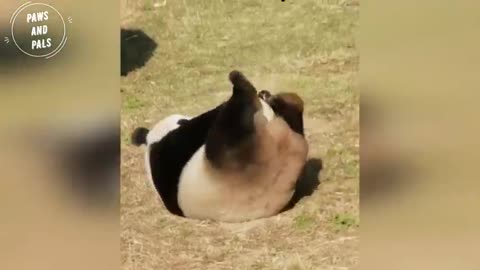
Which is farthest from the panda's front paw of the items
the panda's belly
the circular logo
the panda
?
the circular logo

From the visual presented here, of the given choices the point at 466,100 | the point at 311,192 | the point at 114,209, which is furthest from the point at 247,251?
the point at 466,100

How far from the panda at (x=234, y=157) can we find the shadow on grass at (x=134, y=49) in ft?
0.34

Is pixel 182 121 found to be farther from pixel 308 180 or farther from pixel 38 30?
pixel 38 30

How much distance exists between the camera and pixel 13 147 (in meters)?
1.26

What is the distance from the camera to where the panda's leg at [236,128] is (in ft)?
3.56

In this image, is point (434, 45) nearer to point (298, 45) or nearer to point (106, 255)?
point (298, 45)

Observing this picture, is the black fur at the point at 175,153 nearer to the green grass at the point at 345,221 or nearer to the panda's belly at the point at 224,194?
the panda's belly at the point at 224,194

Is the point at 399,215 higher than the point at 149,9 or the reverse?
the reverse

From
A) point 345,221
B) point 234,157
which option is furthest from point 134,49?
point 345,221

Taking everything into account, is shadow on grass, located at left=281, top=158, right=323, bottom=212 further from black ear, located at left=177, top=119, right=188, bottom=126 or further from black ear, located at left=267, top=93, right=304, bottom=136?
black ear, located at left=177, top=119, right=188, bottom=126

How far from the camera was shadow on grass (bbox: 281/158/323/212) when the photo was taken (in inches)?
42.0

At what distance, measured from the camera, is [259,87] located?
1099mm

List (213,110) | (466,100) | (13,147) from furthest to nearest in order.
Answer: (13,147)
(213,110)
(466,100)

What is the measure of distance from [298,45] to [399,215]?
274 millimetres
